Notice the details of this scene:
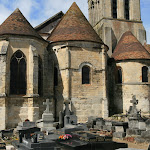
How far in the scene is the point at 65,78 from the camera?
17391 mm

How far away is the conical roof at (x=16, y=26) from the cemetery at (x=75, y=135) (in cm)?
645

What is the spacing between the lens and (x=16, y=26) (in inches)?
647

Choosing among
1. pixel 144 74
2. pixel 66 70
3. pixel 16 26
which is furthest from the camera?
pixel 144 74

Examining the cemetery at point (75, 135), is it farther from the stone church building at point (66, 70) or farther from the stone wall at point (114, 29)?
the stone wall at point (114, 29)

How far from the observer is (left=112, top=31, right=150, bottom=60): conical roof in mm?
20322

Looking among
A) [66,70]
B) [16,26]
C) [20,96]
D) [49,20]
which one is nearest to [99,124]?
[66,70]

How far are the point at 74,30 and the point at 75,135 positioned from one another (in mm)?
11433

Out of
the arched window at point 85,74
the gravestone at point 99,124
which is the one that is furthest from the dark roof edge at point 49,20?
the gravestone at point 99,124

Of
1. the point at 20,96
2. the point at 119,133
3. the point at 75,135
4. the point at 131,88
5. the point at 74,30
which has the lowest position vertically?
the point at 119,133

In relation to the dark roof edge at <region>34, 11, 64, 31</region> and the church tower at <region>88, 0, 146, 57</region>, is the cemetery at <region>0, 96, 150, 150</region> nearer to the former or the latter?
the dark roof edge at <region>34, 11, 64, 31</region>

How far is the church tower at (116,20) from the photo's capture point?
80.4 feet

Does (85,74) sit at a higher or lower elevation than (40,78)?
higher

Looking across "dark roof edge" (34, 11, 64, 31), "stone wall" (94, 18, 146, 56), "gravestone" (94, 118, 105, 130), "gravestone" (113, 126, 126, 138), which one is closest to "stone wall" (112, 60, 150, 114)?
"stone wall" (94, 18, 146, 56)

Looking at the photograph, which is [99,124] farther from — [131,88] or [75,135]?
[131,88]
